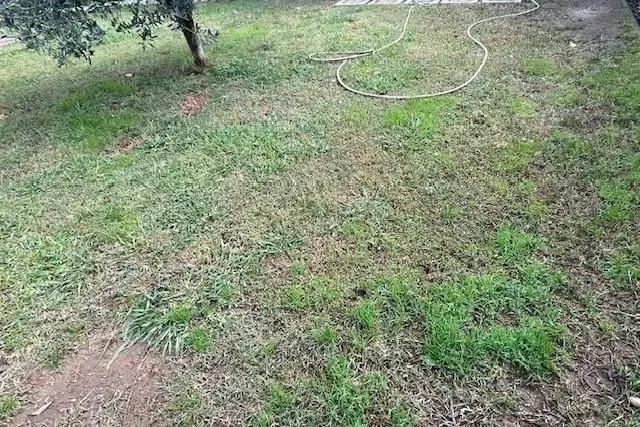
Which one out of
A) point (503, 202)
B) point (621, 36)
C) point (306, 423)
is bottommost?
point (306, 423)

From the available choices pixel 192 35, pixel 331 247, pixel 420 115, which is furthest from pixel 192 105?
pixel 331 247

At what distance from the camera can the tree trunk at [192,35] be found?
3.44 metres

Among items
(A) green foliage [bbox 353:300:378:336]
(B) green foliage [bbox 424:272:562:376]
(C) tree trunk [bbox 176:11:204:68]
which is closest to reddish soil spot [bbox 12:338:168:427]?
(A) green foliage [bbox 353:300:378:336]

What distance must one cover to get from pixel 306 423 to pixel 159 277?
0.89 metres

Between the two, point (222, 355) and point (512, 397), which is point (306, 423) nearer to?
point (222, 355)

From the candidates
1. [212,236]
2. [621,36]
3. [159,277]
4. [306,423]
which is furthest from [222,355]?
[621,36]

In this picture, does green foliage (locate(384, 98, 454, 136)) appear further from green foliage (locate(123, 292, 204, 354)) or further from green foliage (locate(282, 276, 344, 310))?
green foliage (locate(123, 292, 204, 354))

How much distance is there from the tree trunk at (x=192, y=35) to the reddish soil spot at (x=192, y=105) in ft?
1.81

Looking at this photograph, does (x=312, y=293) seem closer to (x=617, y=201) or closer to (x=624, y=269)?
(x=624, y=269)

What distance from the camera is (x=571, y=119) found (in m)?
2.65

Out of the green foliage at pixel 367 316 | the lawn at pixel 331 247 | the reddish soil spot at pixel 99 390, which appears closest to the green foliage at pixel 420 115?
the lawn at pixel 331 247

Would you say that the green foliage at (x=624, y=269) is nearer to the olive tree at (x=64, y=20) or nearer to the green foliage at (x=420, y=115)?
the green foliage at (x=420, y=115)

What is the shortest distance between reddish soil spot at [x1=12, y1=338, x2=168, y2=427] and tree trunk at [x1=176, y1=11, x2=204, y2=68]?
251 cm

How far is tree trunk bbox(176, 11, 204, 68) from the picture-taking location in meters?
3.44
